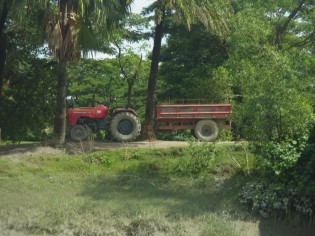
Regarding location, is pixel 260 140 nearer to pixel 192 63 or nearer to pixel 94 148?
pixel 94 148

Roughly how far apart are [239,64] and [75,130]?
8379 millimetres

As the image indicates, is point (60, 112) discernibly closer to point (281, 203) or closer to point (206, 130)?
point (206, 130)

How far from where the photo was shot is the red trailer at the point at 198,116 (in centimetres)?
1998

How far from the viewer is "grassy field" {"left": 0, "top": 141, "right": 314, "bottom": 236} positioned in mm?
9703

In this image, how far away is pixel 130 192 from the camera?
1253 cm

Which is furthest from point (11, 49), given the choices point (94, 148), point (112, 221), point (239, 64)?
point (112, 221)

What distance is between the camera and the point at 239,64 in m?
23.6

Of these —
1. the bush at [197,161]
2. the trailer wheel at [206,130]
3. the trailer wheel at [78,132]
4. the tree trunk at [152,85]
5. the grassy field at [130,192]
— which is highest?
the tree trunk at [152,85]

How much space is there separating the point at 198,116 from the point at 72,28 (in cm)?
612

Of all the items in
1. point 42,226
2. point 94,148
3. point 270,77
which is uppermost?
point 270,77

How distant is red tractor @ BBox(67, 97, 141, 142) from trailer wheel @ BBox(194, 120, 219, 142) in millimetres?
2356

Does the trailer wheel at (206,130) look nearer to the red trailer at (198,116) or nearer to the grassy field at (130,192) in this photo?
the red trailer at (198,116)

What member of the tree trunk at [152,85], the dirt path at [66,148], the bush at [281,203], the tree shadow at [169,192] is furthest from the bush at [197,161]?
the tree trunk at [152,85]

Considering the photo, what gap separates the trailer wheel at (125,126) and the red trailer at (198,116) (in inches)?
45.3
